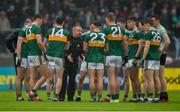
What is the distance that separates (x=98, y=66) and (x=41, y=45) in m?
1.95

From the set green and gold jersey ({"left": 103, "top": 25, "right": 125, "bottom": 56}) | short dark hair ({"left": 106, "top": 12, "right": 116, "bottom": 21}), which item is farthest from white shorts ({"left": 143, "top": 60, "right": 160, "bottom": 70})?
short dark hair ({"left": 106, "top": 12, "right": 116, "bottom": 21})

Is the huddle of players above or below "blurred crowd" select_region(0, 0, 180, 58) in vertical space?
below

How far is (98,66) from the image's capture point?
81.7 feet

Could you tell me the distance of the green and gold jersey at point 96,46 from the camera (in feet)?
80.9

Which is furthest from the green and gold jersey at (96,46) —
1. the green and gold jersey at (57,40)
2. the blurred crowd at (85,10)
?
the blurred crowd at (85,10)

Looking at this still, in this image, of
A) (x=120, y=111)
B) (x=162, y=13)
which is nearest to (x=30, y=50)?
(x=120, y=111)

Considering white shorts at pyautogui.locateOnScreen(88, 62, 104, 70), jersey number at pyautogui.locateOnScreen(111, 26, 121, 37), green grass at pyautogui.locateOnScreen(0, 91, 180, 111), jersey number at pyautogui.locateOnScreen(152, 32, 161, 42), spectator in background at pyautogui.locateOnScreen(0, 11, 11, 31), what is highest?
spectator in background at pyautogui.locateOnScreen(0, 11, 11, 31)

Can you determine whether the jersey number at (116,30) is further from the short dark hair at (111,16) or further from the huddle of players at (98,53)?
the short dark hair at (111,16)

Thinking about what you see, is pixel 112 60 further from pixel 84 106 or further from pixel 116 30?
pixel 84 106

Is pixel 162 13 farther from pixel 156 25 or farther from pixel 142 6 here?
pixel 156 25

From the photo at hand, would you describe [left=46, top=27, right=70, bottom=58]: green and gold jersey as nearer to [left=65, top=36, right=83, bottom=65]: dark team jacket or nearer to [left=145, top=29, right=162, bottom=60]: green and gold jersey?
[left=65, top=36, right=83, bottom=65]: dark team jacket

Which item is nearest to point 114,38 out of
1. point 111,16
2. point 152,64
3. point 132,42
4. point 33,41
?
point 111,16

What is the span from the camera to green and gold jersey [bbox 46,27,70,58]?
80.5ft

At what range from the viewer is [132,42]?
2556 cm
